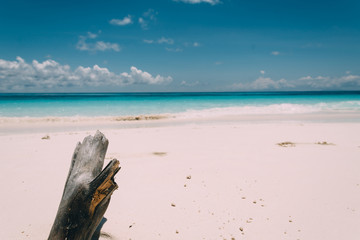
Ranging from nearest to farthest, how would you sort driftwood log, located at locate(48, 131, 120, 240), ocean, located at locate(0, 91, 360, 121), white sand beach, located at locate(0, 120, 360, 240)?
driftwood log, located at locate(48, 131, 120, 240)
white sand beach, located at locate(0, 120, 360, 240)
ocean, located at locate(0, 91, 360, 121)

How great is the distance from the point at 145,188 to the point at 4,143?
6.95 meters

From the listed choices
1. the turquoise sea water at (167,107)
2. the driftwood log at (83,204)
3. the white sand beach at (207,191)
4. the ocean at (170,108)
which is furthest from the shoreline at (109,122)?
the driftwood log at (83,204)

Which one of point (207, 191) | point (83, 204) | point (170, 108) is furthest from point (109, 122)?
point (83, 204)

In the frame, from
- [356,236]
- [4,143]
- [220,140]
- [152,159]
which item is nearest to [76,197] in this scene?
[356,236]

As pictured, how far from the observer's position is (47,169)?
5820 millimetres

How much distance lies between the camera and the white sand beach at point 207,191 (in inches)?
136

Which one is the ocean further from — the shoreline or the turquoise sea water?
the shoreline

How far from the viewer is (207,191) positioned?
15.0 feet

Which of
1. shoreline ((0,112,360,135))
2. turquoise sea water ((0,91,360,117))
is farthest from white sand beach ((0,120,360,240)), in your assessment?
turquoise sea water ((0,91,360,117))

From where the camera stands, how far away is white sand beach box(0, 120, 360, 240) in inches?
136

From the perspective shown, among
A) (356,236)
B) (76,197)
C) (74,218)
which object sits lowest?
(356,236)

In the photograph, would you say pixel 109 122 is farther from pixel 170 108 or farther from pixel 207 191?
pixel 170 108

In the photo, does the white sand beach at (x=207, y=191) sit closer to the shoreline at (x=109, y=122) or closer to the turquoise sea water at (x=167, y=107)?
the shoreline at (x=109, y=122)

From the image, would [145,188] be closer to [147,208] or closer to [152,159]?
[147,208]
